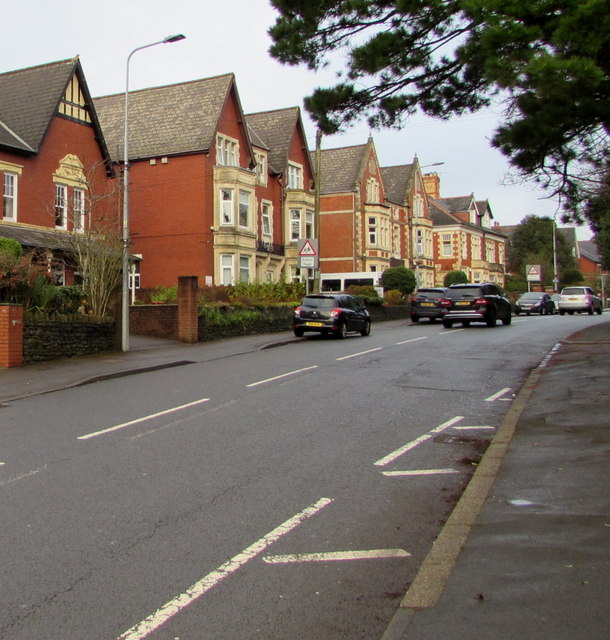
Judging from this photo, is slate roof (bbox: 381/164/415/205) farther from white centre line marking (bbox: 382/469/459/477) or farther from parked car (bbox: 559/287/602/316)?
white centre line marking (bbox: 382/469/459/477)

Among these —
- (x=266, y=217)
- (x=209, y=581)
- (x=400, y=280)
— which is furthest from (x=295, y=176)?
(x=209, y=581)

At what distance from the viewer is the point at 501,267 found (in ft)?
296

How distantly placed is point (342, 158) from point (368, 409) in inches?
2099

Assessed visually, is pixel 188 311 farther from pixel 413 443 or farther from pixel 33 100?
pixel 413 443

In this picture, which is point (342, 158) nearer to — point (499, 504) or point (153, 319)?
point (153, 319)

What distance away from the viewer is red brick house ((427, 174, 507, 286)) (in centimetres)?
7869

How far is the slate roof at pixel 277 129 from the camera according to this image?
4791 centimetres

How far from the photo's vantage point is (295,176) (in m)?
49.3

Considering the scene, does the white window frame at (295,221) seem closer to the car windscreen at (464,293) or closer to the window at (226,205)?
the window at (226,205)

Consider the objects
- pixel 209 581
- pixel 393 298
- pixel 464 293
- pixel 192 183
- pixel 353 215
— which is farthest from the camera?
pixel 353 215

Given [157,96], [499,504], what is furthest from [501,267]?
[499,504]

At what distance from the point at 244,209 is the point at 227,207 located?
1.45m

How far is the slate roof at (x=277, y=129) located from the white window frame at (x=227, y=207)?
7.47 metres

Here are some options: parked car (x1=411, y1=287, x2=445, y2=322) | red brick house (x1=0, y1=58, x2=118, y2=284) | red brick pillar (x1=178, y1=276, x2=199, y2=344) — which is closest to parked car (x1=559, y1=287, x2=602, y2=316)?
parked car (x1=411, y1=287, x2=445, y2=322)
